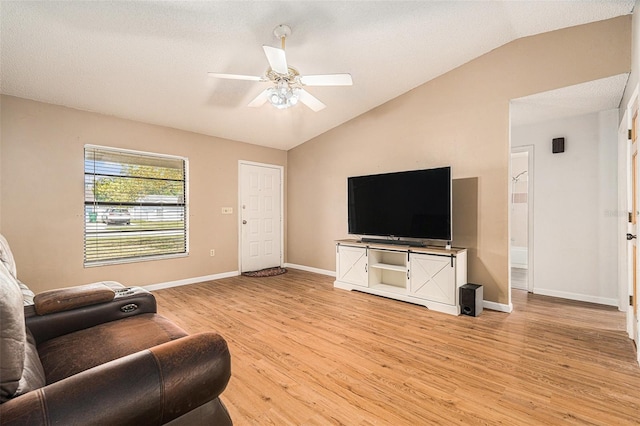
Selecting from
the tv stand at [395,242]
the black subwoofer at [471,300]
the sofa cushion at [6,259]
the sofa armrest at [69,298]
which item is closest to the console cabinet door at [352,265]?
the tv stand at [395,242]

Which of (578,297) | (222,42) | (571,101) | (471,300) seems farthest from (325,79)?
(578,297)

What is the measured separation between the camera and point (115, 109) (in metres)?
3.89

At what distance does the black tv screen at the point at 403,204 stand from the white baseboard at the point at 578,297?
1.81 m

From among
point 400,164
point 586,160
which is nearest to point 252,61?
point 400,164

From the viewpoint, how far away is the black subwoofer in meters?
3.25

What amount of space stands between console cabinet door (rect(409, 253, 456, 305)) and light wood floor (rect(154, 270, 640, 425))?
20cm

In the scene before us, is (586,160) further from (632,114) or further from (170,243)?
(170,243)

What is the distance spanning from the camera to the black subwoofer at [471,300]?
325 cm

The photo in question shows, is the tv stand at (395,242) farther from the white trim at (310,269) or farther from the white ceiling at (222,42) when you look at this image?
the white ceiling at (222,42)

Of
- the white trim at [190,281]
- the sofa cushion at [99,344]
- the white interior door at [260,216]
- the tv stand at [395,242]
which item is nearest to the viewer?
the sofa cushion at [99,344]

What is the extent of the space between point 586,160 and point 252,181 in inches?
199

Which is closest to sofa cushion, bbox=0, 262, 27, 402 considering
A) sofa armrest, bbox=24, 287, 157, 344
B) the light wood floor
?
sofa armrest, bbox=24, 287, 157, 344

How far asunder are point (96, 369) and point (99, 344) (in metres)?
0.70

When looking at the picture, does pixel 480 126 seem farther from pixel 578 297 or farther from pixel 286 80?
pixel 578 297
